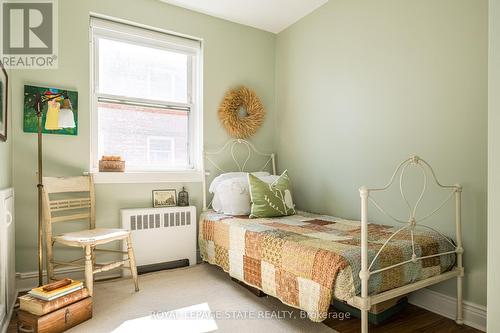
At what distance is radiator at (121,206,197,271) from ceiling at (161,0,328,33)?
2.02 m

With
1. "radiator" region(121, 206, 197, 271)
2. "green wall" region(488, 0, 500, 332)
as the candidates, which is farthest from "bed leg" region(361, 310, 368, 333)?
"radiator" region(121, 206, 197, 271)

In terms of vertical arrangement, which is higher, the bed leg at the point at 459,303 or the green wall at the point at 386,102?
the green wall at the point at 386,102

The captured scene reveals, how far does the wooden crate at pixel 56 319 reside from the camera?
1749mm

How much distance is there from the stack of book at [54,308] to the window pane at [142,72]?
1.76 m

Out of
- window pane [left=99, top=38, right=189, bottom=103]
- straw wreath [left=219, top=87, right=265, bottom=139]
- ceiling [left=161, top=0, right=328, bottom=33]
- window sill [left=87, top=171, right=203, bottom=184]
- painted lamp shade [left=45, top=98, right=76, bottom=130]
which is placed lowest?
window sill [left=87, top=171, right=203, bottom=184]

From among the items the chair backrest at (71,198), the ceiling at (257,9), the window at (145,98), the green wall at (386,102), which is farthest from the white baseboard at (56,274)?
the ceiling at (257,9)

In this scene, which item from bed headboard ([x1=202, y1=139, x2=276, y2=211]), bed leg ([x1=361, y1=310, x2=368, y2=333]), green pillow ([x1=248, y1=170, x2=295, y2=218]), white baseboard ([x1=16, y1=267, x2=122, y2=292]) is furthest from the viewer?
bed headboard ([x1=202, y1=139, x2=276, y2=211])

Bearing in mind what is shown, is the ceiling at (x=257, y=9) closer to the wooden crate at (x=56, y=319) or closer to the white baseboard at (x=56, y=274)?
the white baseboard at (x=56, y=274)

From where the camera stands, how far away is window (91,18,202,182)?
9.58 feet

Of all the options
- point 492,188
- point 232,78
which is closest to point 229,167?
point 232,78

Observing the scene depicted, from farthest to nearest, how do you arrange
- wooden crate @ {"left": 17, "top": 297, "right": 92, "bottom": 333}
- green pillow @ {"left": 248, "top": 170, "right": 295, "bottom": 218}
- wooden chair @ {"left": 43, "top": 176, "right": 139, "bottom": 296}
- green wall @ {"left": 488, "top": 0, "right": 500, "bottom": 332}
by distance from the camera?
green pillow @ {"left": 248, "top": 170, "right": 295, "bottom": 218}
wooden chair @ {"left": 43, "top": 176, "right": 139, "bottom": 296}
wooden crate @ {"left": 17, "top": 297, "right": 92, "bottom": 333}
green wall @ {"left": 488, "top": 0, "right": 500, "bottom": 332}

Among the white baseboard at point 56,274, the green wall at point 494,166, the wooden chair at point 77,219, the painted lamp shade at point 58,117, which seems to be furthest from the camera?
the white baseboard at point 56,274

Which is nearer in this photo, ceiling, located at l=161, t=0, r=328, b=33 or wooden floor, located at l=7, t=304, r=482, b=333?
wooden floor, located at l=7, t=304, r=482, b=333

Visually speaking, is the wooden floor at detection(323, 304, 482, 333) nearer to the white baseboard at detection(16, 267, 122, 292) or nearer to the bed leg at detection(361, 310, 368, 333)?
the bed leg at detection(361, 310, 368, 333)
